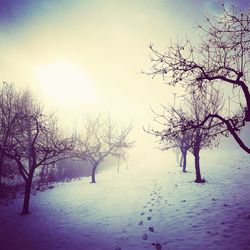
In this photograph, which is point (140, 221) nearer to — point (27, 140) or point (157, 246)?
point (157, 246)

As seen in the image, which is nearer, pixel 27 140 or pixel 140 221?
pixel 140 221

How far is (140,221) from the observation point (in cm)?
1055

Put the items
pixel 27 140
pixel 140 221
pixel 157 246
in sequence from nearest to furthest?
pixel 157 246 < pixel 140 221 < pixel 27 140

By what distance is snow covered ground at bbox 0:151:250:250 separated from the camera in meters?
8.10

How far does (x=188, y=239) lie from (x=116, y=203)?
755 centimetres

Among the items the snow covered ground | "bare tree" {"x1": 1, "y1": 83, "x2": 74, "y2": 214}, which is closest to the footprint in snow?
the snow covered ground

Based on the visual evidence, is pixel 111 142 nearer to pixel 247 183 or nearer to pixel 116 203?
pixel 116 203

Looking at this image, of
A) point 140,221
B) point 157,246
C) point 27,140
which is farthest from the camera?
point 27,140

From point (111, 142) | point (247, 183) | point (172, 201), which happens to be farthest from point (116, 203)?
point (111, 142)

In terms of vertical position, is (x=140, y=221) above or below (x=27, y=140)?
below

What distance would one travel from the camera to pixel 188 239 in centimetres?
792

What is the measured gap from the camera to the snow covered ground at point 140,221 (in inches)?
319

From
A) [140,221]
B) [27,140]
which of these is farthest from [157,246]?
[27,140]

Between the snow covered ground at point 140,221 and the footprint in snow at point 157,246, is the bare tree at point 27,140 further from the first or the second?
the footprint in snow at point 157,246
